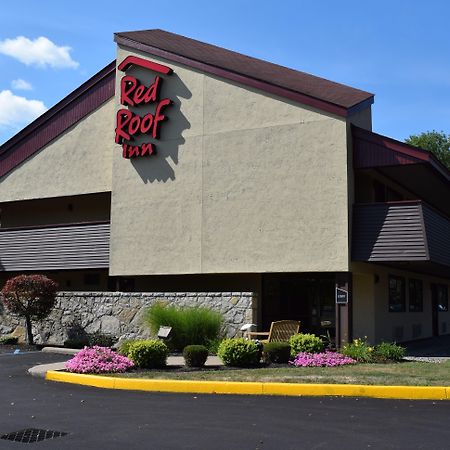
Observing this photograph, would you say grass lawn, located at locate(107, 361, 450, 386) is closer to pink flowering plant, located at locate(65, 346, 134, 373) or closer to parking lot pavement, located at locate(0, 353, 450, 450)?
pink flowering plant, located at locate(65, 346, 134, 373)

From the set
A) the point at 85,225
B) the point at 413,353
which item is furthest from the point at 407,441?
the point at 85,225

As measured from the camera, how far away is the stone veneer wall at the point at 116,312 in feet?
56.8

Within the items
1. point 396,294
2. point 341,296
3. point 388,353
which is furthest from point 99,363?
point 396,294

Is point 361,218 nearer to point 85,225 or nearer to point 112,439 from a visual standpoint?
point 85,225

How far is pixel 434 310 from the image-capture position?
2677 centimetres

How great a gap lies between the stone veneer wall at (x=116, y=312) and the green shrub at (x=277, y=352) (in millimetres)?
3069

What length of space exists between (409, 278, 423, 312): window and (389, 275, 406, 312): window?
125 cm

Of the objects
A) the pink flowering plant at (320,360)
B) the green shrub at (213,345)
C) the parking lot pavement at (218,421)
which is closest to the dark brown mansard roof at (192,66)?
the pink flowering plant at (320,360)

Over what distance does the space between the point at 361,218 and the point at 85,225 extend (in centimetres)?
984

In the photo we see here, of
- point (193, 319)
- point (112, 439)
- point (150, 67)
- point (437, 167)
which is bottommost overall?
point (112, 439)

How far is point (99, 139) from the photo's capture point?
22.5 meters

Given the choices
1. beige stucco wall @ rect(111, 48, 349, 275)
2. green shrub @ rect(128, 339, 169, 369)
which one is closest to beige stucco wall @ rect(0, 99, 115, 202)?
beige stucco wall @ rect(111, 48, 349, 275)

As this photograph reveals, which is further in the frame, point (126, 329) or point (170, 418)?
point (126, 329)

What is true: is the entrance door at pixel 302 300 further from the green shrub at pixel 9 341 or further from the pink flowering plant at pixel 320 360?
the green shrub at pixel 9 341
